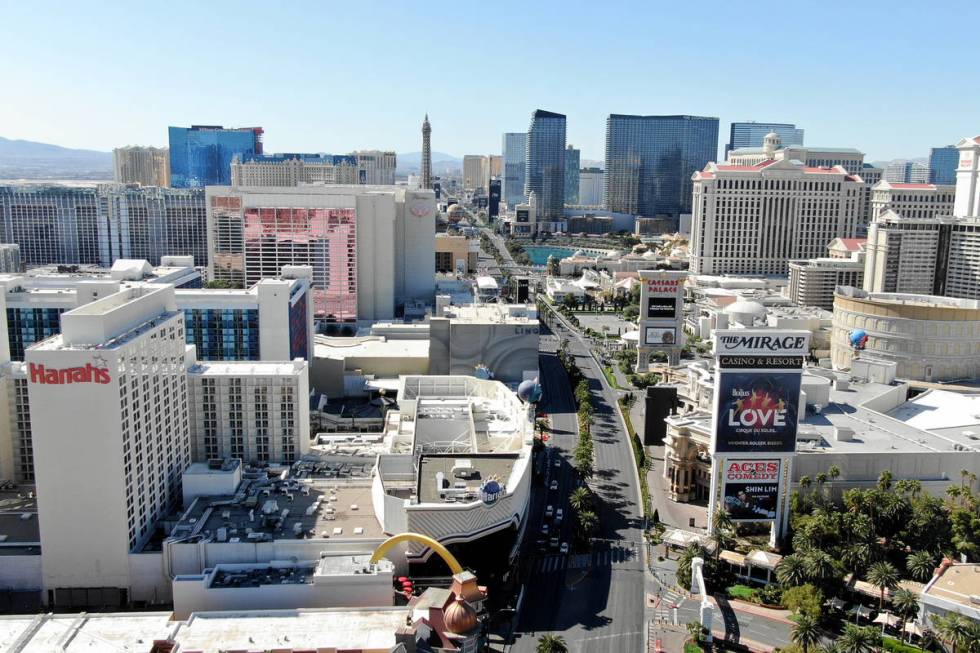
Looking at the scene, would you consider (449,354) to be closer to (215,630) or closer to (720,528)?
(720,528)

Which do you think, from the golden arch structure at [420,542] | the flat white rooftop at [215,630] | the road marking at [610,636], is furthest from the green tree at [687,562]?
the flat white rooftop at [215,630]

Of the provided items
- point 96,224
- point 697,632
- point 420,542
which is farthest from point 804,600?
point 96,224

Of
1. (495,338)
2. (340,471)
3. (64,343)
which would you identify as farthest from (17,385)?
(495,338)

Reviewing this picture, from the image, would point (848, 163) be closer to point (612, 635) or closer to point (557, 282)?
point (557, 282)

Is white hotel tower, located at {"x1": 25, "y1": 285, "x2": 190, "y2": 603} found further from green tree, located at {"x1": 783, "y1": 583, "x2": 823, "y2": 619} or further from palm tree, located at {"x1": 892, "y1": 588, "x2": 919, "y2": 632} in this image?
palm tree, located at {"x1": 892, "y1": 588, "x2": 919, "y2": 632}

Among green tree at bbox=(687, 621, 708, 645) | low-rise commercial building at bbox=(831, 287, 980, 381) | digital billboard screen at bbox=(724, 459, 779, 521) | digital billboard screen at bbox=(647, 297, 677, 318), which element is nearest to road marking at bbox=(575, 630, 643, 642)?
green tree at bbox=(687, 621, 708, 645)

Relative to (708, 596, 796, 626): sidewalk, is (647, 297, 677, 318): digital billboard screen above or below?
above

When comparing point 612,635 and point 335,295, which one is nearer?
point 612,635
